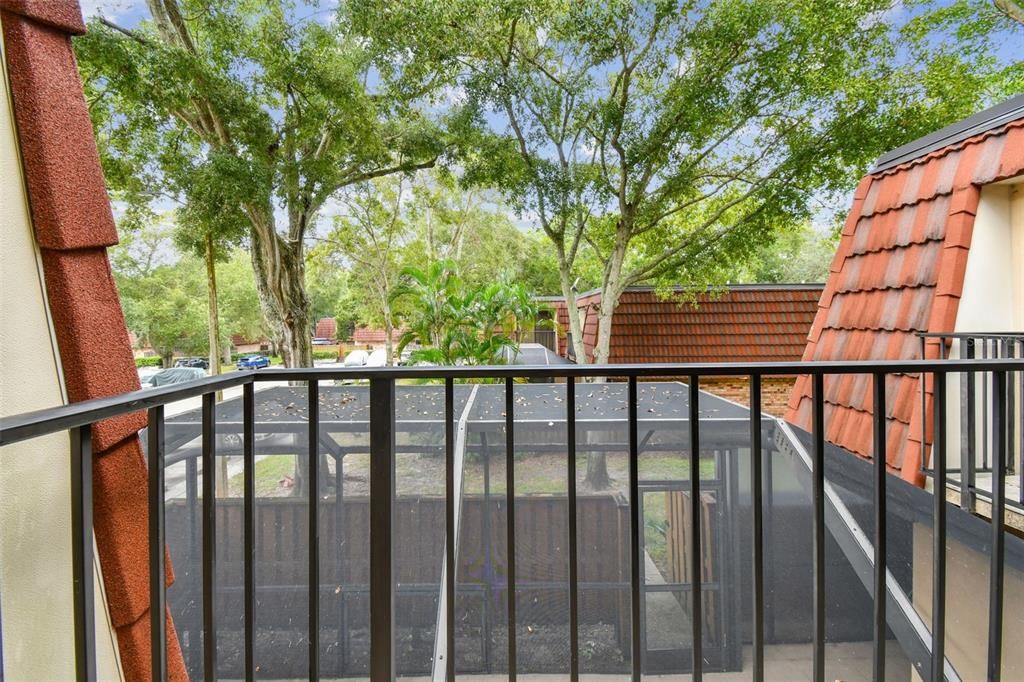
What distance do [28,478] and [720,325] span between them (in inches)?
254

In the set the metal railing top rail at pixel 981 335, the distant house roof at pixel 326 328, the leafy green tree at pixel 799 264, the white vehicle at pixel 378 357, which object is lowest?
the white vehicle at pixel 378 357

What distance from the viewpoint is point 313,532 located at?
33.7 inches

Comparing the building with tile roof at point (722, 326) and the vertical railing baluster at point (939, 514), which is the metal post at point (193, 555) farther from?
the building with tile roof at point (722, 326)

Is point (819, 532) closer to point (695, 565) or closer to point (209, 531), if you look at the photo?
point (695, 565)

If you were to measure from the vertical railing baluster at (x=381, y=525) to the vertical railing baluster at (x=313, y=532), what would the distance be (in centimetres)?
10

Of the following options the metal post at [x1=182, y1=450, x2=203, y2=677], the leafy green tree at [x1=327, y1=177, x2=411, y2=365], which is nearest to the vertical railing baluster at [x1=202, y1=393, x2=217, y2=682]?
the metal post at [x1=182, y1=450, x2=203, y2=677]

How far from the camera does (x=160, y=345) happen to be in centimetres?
788

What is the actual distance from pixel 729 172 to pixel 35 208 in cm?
608

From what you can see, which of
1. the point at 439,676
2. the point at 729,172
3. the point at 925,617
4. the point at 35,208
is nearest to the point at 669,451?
the point at 925,617

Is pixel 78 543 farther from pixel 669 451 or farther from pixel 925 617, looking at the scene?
pixel 925 617

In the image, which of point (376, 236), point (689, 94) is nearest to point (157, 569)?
point (689, 94)

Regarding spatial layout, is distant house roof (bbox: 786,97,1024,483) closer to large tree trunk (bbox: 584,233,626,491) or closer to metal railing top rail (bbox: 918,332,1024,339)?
metal railing top rail (bbox: 918,332,1024,339)

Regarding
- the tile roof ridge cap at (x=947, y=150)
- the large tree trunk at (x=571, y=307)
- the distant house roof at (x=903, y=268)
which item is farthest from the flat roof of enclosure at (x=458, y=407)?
the large tree trunk at (x=571, y=307)

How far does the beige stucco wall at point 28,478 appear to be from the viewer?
0.72 m
